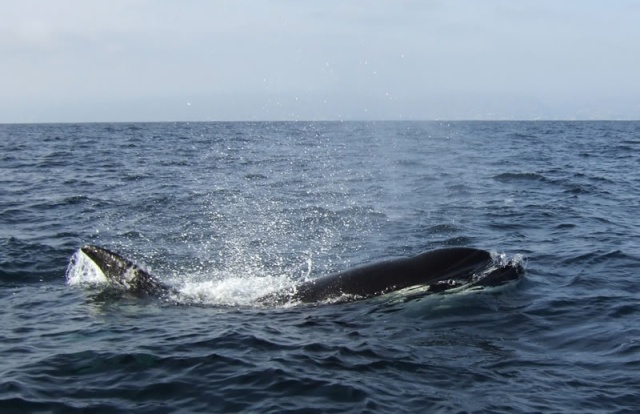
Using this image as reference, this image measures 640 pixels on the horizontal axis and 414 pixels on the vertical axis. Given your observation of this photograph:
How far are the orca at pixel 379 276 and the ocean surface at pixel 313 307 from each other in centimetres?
38

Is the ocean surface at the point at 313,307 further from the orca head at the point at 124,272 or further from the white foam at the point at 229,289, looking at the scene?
the orca head at the point at 124,272

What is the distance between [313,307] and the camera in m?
13.3

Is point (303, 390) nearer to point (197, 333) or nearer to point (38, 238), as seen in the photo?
point (197, 333)

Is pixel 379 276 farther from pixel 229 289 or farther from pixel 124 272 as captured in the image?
pixel 124 272

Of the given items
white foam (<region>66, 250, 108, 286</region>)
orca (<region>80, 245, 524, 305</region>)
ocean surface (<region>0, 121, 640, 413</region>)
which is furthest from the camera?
white foam (<region>66, 250, 108, 286</region>)

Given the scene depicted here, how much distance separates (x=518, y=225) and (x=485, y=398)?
1369 cm

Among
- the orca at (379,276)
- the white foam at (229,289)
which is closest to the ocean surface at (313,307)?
the white foam at (229,289)

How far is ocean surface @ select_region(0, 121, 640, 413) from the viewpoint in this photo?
904 cm

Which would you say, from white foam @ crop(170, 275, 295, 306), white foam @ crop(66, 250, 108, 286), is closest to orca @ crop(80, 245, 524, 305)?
white foam @ crop(170, 275, 295, 306)

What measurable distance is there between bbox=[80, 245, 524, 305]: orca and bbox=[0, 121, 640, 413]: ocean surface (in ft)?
1.25

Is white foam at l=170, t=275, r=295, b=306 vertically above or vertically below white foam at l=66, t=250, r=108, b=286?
below

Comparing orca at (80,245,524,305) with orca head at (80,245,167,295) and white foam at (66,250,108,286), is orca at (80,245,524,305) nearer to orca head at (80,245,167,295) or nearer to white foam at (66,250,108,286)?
orca head at (80,245,167,295)

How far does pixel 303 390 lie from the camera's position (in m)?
9.04

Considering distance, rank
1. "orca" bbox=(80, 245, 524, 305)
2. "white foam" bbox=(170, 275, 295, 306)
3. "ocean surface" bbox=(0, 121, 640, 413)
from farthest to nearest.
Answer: "white foam" bbox=(170, 275, 295, 306)
"orca" bbox=(80, 245, 524, 305)
"ocean surface" bbox=(0, 121, 640, 413)
